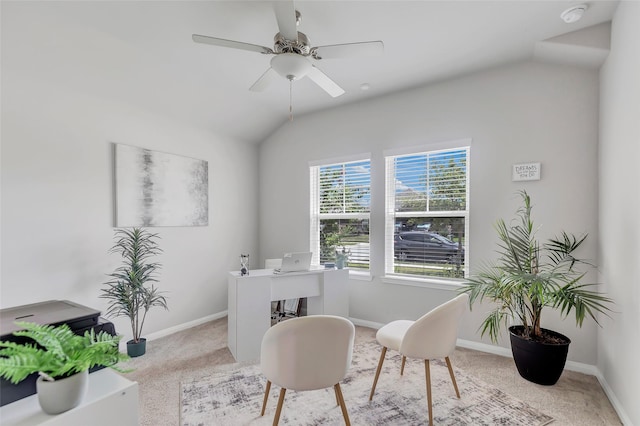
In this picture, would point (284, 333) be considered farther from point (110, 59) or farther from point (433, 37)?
point (110, 59)

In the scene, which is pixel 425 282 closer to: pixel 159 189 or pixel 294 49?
pixel 294 49

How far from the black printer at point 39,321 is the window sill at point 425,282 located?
116 inches

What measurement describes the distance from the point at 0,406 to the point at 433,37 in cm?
330

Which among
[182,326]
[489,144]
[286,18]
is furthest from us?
[182,326]

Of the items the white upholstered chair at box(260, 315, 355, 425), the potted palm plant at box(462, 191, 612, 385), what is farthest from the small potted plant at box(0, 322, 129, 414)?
the potted palm plant at box(462, 191, 612, 385)

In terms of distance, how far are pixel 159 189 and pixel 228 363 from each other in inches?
80.9

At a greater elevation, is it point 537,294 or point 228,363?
point 537,294

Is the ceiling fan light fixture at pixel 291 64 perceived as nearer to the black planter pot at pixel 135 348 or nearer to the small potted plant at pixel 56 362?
the small potted plant at pixel 56 362

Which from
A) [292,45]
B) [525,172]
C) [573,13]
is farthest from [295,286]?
[573,13]

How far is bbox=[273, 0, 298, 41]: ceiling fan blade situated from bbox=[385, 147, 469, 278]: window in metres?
2.10

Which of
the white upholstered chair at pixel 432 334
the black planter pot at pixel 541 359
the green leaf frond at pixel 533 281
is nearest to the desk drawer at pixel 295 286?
the white upholstered chair at pixel 432 334

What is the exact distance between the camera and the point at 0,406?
1033 mm

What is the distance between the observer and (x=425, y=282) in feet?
11.5

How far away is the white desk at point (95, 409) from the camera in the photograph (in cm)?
99
